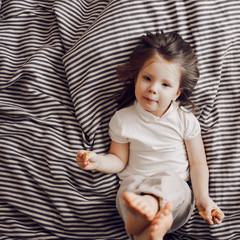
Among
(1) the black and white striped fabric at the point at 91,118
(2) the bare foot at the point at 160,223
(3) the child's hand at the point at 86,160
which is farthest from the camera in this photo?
(1) the black and white striped fabric at the point at 91,118

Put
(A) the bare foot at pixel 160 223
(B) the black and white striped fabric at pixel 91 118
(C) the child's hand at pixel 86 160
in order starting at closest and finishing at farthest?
(A) the bare foot at pixel 160 223
(C) the child's hand at pixel 86 160
(B) the black and white striped fabric at pixel 91 118

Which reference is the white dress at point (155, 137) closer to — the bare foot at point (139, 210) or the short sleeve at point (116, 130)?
the short sleeve at point (116, 130)

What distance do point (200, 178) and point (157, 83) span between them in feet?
1.15

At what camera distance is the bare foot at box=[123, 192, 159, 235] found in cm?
73

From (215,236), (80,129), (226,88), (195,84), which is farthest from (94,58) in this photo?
(215,236)

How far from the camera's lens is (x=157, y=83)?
84 cm

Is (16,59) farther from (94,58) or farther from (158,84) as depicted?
(158,84)

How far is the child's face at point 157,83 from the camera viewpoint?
0.84m

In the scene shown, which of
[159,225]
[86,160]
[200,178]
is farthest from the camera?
[200,178]

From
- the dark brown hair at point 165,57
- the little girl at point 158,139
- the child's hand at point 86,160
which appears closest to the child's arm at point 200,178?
the little girl at point 158,139

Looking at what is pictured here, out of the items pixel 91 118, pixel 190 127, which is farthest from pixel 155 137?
pixel 91 118

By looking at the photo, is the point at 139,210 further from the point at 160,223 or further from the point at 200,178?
the point at 200,178

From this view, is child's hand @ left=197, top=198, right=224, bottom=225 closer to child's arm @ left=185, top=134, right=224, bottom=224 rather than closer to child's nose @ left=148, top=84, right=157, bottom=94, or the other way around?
child's arm @ left=185, top=134, right=224, bottom=224

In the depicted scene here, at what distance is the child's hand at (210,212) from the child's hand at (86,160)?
0.37 metres
